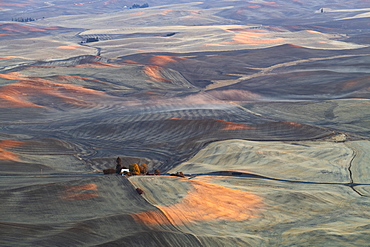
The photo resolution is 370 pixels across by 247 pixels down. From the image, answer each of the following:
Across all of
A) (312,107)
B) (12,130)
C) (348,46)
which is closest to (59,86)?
(12,130)

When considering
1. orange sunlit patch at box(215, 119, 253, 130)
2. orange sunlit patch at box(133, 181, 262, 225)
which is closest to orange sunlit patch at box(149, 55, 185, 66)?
orange sunlit patch at box(215, 119, 253, 130)

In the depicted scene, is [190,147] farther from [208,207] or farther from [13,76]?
[13,76]

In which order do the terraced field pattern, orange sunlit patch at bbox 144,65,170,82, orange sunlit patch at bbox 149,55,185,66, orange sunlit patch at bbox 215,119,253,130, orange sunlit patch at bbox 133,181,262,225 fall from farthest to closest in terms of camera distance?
orange sunlit patch at bbox 149,55,185,66
orange sunlit patch at bbox 144,65,170,82
orange sunlit patch at bbox 215,119,253,130
orange sunlit patch at bbox 133,181,262,225
the terraced field pattern

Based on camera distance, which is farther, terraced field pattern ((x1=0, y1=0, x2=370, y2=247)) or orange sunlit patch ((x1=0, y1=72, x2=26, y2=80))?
orange sunlit patch ((x1=0, y1=72, x2=26, y2=80))

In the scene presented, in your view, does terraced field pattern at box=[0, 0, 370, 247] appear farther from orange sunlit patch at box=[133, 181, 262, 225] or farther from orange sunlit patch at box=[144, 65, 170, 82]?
orange sunlit patch at box=[144, 65, 170, 82]

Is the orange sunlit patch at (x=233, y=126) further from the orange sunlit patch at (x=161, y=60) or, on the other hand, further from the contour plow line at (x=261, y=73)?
the orange sunlit patch at (x=161, y=60)

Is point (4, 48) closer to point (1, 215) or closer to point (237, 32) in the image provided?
point (237, 32)
